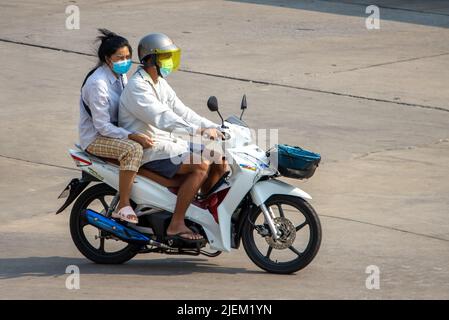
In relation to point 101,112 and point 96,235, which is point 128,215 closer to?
point 96,235

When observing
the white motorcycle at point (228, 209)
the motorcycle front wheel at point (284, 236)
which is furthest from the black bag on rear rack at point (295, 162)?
the motorcycle front wheel at point (284, 236)

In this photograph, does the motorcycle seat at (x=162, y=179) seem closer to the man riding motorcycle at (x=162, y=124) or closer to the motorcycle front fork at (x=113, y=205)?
the man riding motorcycle at (x=162, y=124)

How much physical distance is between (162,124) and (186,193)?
55 centimetres

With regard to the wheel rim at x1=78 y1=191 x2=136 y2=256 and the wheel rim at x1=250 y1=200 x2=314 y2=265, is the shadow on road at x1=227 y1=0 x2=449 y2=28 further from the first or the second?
the wheel rim at x1=78 y1=191 x2=136 y2=256

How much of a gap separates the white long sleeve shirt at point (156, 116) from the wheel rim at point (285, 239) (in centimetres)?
80

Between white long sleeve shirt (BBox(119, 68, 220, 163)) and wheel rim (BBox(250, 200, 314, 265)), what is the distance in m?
0.80

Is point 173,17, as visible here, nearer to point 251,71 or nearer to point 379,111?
point 251,71

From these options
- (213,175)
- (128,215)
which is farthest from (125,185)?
(213,175)

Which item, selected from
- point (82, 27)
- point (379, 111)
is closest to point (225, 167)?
point (379, 111)

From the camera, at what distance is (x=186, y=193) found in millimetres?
8312

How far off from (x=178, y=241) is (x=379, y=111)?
5.99 metres

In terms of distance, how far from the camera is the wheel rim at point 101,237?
8.64 meters

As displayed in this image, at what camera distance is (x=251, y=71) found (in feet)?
51.5

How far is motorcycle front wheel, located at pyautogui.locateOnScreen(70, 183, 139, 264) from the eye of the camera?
862cm
